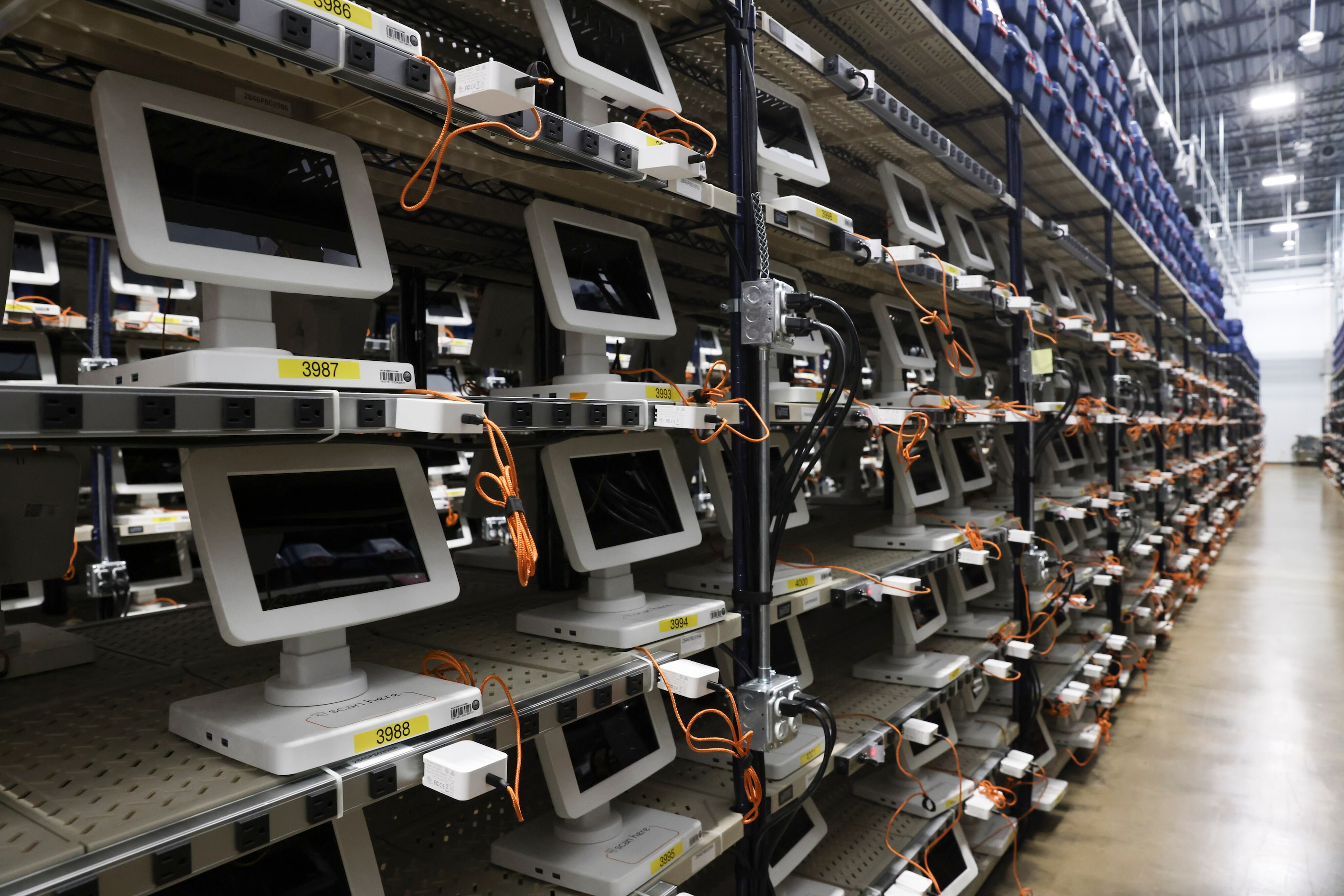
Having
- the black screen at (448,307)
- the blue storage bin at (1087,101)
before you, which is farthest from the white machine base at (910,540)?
the black screen at (448,307)

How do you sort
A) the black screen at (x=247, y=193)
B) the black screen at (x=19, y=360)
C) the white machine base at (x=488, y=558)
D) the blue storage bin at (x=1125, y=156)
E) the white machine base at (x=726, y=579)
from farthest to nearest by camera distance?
the blue storage bin at (x=1125, y=156), the black screen at (x=19, y=360), the white machine base at (x=488, y=558), the white machine base at (x=726, y=579), the black screen at (x=247, y=193)

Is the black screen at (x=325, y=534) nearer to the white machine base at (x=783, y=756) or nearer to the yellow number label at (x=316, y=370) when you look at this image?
the yellow number label at (x=316, y=370)

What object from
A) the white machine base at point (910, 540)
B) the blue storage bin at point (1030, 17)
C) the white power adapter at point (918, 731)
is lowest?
the white power adapter at point (918, 731)

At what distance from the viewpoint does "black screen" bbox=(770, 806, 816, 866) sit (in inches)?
85.0

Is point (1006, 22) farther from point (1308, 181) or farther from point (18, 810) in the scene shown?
point (1308, 181)

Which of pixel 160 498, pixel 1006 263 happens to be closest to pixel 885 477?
pixel 1006 263

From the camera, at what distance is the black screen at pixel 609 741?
1605 millimetres

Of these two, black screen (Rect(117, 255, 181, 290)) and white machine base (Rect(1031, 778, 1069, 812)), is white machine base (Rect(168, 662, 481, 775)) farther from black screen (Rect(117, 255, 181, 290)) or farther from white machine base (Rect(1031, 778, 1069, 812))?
black screen (Rect(117, 255, 181, 290))

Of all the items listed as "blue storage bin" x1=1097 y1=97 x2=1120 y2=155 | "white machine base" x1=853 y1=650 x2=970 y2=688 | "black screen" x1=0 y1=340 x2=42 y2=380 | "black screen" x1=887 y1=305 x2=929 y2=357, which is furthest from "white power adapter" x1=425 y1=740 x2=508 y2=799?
"blue storage bin" x1=1097 y1=97 x2=1120 y2=155

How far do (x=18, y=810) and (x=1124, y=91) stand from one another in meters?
6.69

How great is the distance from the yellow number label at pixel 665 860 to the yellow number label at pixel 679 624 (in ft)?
1.37

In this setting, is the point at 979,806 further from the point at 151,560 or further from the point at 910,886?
the point at 151,560

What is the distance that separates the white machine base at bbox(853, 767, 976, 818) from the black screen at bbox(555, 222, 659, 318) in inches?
73.8

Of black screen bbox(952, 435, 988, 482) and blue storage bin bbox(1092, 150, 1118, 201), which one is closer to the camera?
black screen bbox(952, 435, 988, 482)
